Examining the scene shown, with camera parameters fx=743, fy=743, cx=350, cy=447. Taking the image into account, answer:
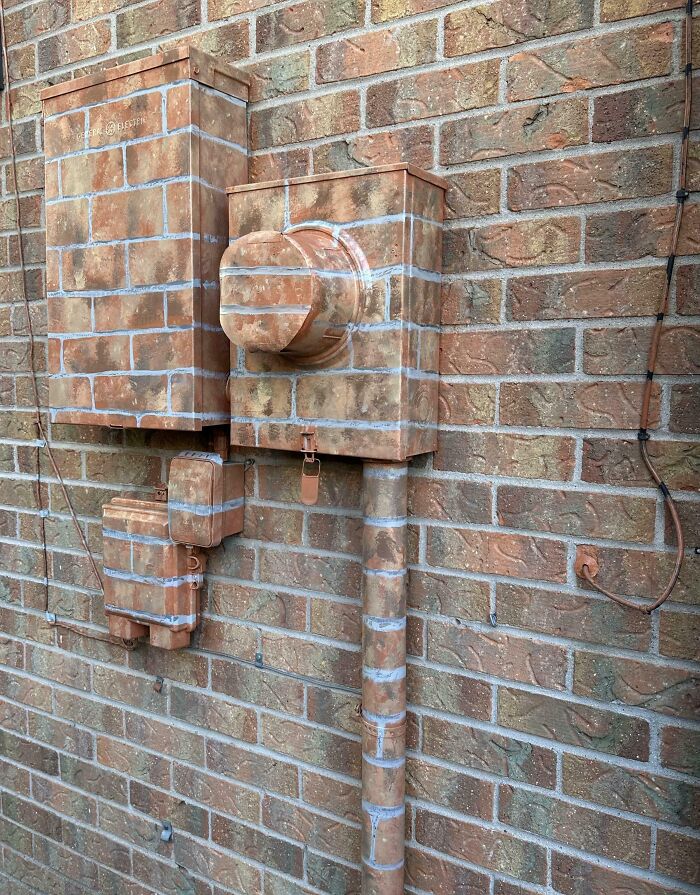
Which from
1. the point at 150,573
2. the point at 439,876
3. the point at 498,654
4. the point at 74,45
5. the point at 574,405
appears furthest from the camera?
the point at 74,45

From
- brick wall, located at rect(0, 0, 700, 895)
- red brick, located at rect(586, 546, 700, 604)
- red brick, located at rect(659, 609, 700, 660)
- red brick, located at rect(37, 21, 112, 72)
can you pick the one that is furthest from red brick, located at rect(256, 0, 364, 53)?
red brick, located at rect(659, 609, 700, 660)

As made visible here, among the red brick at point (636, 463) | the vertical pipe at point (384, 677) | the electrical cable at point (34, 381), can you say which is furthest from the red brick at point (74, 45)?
the red brick at point (636, 463)

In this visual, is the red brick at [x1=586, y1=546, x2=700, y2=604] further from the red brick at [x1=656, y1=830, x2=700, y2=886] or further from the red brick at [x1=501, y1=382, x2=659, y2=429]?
the red brick at [x1=656, y1=830, x2=700, y2=886]

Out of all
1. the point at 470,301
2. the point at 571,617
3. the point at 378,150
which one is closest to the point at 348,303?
the point at 470,301

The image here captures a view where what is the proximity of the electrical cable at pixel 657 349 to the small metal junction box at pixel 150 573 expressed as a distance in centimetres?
92

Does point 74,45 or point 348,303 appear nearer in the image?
point 348,303

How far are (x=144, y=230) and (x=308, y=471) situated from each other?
605 mm

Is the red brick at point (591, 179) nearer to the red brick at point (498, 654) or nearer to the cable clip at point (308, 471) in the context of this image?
the cable clip at point (308, 471)

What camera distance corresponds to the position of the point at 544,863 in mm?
1396

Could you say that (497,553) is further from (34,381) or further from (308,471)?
(34,381)

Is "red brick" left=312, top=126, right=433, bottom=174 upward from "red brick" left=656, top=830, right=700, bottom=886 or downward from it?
upward

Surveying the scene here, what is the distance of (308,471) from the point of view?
156 centimetres

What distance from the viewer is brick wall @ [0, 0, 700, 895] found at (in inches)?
49.1

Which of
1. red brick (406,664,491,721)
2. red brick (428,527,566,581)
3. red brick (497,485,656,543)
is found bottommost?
red brick (406,664,491,721)
